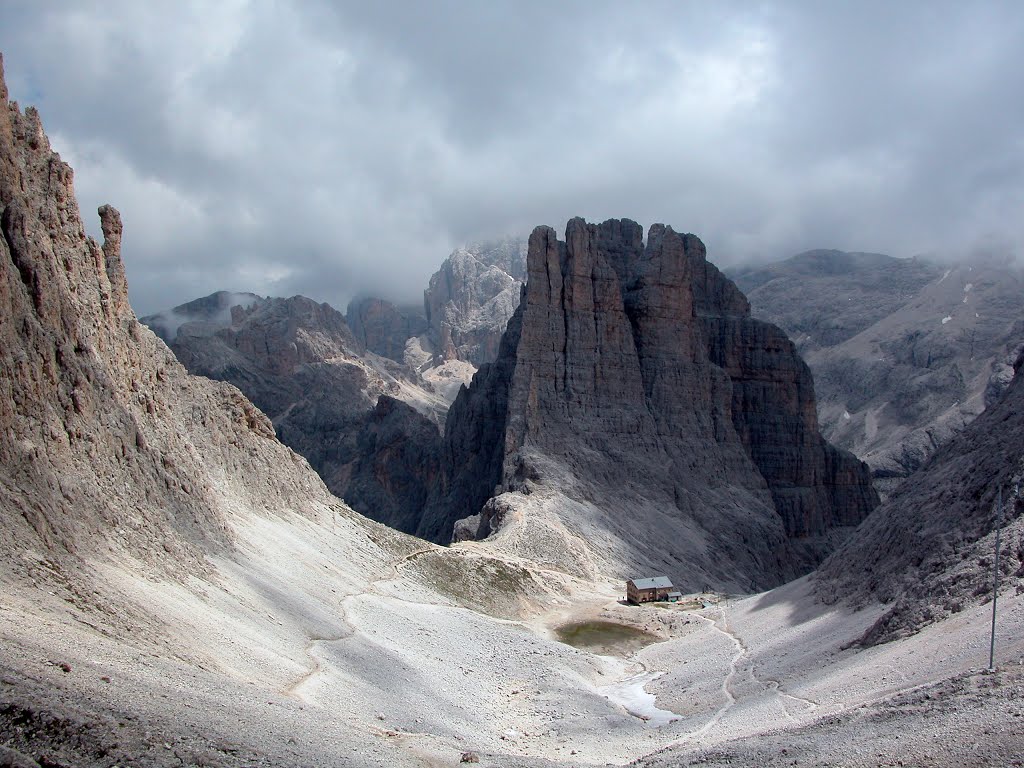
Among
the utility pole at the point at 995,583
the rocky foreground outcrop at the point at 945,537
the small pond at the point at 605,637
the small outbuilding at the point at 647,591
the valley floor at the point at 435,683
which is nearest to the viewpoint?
the valley floor at the point at 435,683

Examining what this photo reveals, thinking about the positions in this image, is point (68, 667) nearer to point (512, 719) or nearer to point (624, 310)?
point (512, 719)

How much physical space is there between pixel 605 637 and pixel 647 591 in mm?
13540

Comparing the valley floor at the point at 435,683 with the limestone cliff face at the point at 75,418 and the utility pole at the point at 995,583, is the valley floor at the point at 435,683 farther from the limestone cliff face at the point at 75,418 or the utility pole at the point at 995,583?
the limestone cliff face at the point at 75,418

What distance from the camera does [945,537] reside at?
40.5 metres

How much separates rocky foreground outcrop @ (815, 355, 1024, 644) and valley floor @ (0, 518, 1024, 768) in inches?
73.7

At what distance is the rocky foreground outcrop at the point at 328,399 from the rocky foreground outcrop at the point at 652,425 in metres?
16.3

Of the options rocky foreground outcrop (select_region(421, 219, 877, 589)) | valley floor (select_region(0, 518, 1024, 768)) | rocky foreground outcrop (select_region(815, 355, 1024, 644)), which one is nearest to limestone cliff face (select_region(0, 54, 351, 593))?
valley floor (select_region(0, 518, 1024, 768))

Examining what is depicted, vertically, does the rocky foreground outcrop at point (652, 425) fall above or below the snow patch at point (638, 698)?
above

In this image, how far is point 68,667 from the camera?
21047mm

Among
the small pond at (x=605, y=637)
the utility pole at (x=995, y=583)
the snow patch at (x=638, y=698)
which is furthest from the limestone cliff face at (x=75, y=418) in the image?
the utility pole at (x=995, y=583)

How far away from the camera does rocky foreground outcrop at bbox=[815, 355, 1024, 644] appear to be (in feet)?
115

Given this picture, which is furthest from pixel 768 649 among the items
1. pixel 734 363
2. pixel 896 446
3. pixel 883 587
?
pixel 896 446

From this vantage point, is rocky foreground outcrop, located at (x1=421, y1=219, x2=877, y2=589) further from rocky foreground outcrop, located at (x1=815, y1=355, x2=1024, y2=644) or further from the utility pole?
the utility pole

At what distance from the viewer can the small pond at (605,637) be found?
54625 mm
